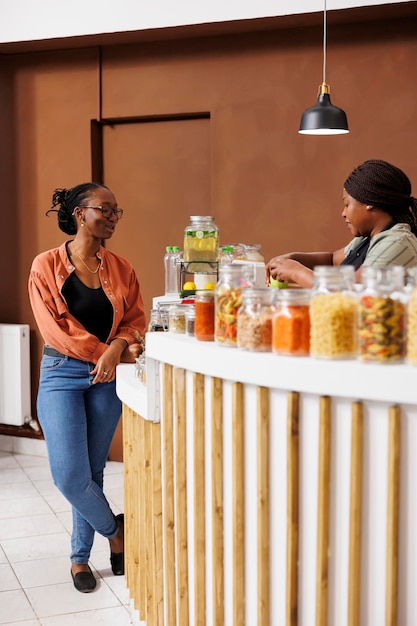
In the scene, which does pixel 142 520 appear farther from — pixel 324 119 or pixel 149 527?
pixel 324 119

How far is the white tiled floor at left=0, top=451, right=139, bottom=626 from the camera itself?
10.6ft

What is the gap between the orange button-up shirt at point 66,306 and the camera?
3.39 metres

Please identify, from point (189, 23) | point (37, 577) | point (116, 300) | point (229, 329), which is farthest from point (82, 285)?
point (189, 23)

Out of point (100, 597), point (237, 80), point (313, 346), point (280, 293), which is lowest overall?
point (100, 597)

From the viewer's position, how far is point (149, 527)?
269 centimetres

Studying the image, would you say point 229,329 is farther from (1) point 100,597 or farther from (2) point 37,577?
(2) point 37,577

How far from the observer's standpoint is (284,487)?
2.00 metres

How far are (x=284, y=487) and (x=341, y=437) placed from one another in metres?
0.23

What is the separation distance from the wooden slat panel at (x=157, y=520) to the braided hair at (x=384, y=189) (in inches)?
47.9

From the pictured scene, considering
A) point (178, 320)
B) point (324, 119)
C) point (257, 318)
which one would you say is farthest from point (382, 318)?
point (324, 119)

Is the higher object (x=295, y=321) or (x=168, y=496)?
(x=295, y=321)

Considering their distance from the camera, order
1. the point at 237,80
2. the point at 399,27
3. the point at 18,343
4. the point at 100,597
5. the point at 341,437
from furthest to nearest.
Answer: the point at 18,343 → the point at 237,80 → the point at 399,27 → the point at 100,597 → the point at 341,437

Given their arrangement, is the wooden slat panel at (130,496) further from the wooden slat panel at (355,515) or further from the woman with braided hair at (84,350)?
the wooden slat panel at (355,515)

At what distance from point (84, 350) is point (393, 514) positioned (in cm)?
186
